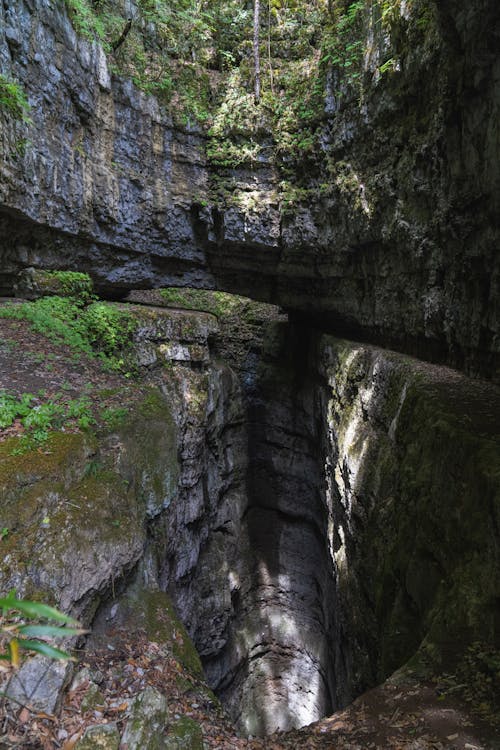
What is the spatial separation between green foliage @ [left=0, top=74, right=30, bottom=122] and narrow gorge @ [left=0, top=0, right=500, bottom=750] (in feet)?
0.38

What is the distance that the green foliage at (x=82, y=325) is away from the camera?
8.80 meters

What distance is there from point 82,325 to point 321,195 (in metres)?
7.47

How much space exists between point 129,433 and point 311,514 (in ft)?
34.2

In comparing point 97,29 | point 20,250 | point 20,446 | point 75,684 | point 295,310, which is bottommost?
point 75,684

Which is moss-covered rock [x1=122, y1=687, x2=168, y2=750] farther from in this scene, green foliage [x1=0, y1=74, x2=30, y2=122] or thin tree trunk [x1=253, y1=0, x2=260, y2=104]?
thin tree trunk [x1=253, y1=0, x2=260, y2=104]

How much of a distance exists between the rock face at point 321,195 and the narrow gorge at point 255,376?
0.06 meters

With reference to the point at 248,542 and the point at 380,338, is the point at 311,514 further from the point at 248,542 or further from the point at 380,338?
the point at 380,338

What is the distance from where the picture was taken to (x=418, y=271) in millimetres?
8312

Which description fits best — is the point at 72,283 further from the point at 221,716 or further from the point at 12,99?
the point at 221,716

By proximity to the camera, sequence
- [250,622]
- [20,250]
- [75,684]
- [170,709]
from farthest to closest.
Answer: [250,622], [20,250], [170,709], [75,684]

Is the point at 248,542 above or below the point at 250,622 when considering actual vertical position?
above

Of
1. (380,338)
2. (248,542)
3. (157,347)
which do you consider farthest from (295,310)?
(248,542)

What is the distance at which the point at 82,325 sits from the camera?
9.38m

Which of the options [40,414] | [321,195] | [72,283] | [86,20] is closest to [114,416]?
[40,414]
